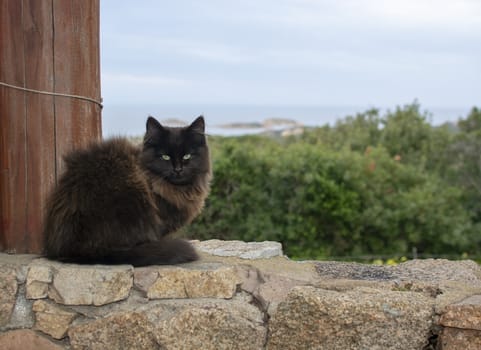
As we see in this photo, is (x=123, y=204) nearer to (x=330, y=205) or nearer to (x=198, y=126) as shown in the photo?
(x=198, y=126)

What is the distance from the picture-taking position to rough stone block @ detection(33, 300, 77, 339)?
2.54 m

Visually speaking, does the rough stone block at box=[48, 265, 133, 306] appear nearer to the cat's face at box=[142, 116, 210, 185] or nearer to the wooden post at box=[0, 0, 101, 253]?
the wooden post at box=[0, 0, 101, 253]

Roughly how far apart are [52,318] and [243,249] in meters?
0.91

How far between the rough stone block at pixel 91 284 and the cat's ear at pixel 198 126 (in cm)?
73

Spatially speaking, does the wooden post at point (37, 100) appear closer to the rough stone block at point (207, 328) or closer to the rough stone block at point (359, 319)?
the rough stone block at point (207, 328)

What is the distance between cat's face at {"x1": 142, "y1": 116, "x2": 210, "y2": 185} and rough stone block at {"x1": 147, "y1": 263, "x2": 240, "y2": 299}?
17.7 inches

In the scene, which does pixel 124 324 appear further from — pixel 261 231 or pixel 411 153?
pixel 411 153

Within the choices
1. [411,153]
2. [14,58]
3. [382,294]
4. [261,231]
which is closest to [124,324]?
[382,294]

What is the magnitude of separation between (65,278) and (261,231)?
483cm

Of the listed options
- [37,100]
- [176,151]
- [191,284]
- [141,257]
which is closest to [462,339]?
[191,284]

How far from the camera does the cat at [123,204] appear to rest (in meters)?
2.55

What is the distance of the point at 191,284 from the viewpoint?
2547 mm

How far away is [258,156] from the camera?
744 centimetres

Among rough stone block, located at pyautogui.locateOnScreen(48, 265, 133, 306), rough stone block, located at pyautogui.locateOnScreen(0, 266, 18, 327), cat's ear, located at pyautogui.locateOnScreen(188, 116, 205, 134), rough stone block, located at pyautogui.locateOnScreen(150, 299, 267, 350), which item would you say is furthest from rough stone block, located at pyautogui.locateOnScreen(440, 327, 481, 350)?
rough stone block, located at pyautogui.locateOnScreen(0, 266, 18, 327)
